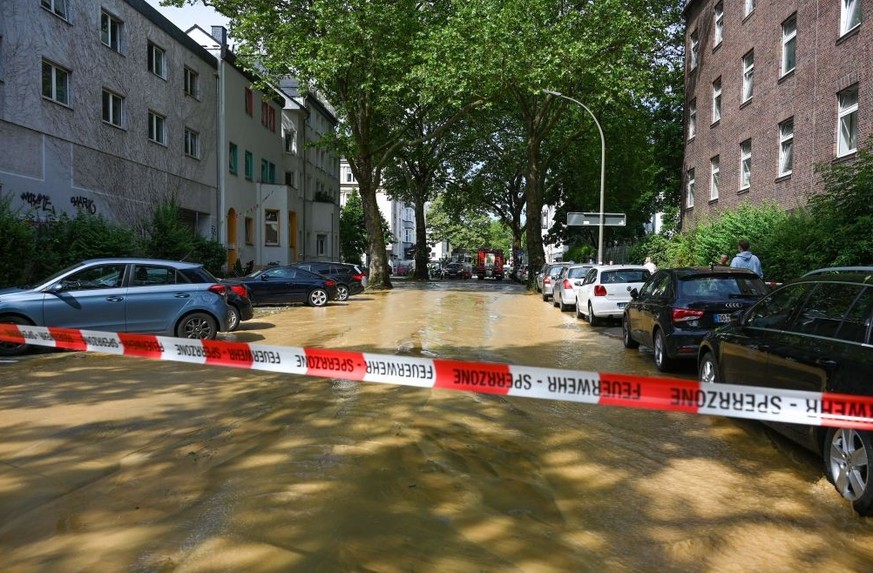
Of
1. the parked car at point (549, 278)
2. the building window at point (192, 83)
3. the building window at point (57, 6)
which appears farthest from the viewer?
the building window at point (192, 83)

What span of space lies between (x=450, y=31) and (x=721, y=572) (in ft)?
89.2

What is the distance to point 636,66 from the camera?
101 feet

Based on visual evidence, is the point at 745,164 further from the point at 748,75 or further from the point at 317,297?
the point at 317,297

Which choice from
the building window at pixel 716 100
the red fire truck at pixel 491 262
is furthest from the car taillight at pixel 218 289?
the red fire truck at pixel 491 262

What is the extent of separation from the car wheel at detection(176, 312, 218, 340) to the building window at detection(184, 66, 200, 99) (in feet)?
64.8

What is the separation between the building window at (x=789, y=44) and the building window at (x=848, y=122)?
2860 millimetres

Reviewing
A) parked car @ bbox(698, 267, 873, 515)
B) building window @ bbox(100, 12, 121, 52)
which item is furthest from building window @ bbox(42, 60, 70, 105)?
parked car @ bbox(698, 267, 873, 515)

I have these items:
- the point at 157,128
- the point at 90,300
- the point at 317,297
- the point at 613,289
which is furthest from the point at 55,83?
the point at 613,289

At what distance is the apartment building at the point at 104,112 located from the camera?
18.3 m

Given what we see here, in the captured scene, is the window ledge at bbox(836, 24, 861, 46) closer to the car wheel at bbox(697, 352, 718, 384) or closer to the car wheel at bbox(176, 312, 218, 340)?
the car wheel at bbox(697, 352, 718, 384)

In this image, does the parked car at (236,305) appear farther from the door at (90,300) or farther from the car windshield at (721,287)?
the car windshield at (721,287)

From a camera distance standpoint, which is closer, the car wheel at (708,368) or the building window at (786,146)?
the car wheel at (708,368)

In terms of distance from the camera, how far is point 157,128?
26.5 meters

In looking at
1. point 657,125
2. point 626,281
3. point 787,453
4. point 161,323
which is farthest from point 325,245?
point 787,453
